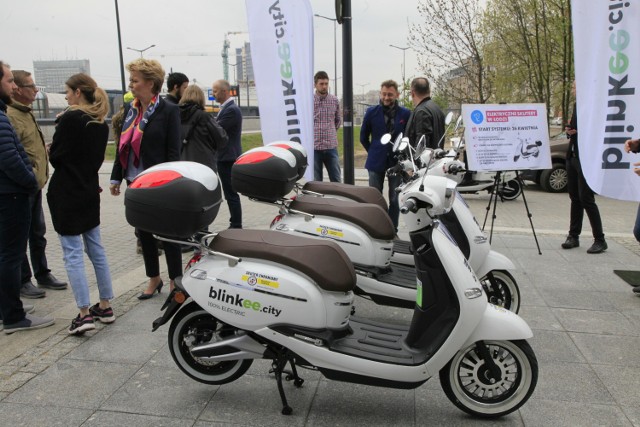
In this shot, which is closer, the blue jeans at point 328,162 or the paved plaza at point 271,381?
the paved plaza at point 271,381

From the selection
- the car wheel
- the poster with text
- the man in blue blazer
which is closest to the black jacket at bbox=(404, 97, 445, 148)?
the poster with text

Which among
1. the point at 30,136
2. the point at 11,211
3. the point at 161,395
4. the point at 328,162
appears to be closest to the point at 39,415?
the point at 161,395

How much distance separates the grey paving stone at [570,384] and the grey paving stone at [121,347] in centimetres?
243

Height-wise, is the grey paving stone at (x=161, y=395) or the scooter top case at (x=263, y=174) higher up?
the scooter top case at (x=263, y=174)

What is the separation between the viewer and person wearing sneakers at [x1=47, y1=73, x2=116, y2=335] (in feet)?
12.3

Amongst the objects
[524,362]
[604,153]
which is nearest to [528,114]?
[604,153]

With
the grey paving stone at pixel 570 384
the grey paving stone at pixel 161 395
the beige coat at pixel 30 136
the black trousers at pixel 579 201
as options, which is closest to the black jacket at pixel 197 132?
the beige coat at pixel 30 136

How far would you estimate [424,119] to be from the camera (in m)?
5.62

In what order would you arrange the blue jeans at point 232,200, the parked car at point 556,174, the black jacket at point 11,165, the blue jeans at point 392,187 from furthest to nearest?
the parked car at point 556,174
the blue jeans at point 232,200
the blue jeans at point 392,187
the black jacket at point 11,165

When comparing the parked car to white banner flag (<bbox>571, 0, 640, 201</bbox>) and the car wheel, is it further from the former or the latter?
white banner flag (<bbox>571, 0, 640, 201</bbox>)

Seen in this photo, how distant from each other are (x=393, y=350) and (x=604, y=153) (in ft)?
10.0

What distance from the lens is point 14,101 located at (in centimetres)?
447

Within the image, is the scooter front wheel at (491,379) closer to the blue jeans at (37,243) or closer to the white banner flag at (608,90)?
the white banner flag at (608,90)

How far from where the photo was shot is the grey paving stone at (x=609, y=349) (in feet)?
11.5
